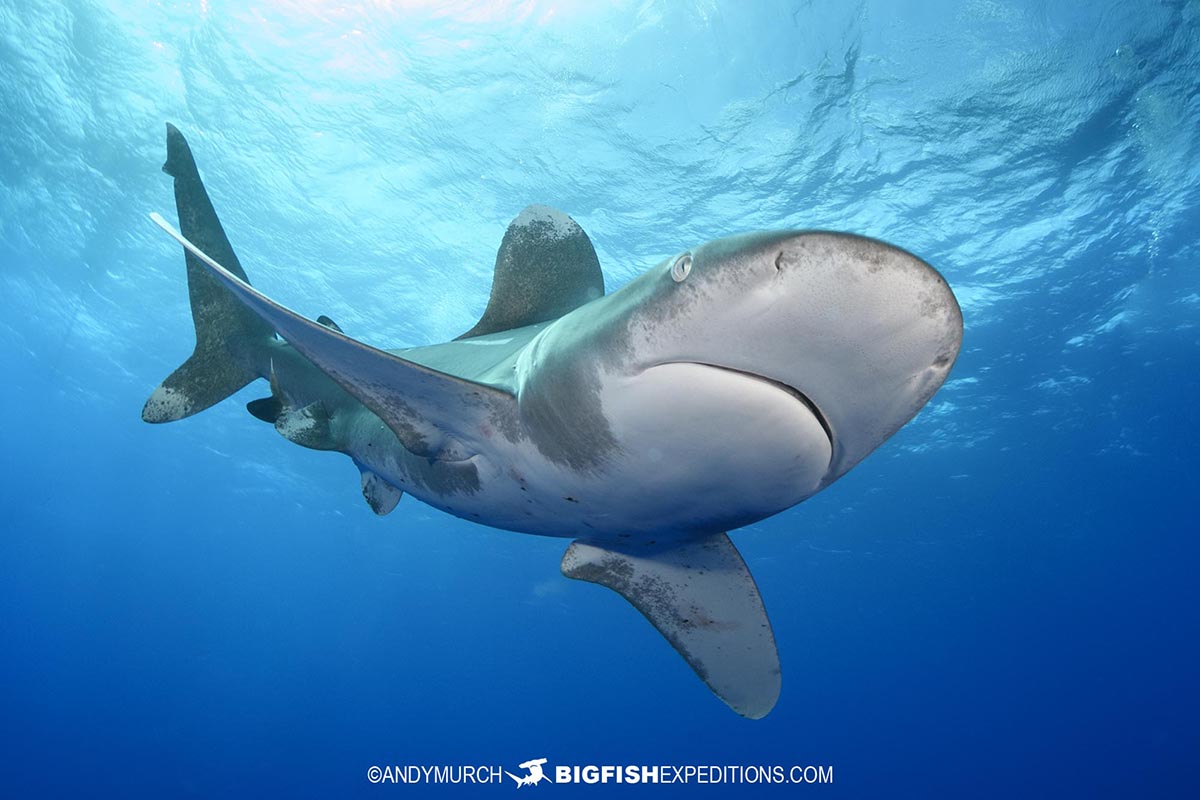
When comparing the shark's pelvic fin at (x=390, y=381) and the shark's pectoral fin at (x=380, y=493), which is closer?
the shark's pelvic fin at (x=390, y=381)

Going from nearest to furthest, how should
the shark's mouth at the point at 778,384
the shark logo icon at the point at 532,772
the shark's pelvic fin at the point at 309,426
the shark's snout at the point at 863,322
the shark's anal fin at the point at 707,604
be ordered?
the shark's snout at the point at 863,322, the shark's mouth at the point at 778,384, the shark's anal fin at the point at 707,604, the shark's pelvic fin at the point at 309,426, the shark logo icon at the point at 532,772

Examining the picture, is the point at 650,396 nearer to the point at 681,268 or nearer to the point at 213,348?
the point at 681,268

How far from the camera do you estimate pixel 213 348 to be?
545cm

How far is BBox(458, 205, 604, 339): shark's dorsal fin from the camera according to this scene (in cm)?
481

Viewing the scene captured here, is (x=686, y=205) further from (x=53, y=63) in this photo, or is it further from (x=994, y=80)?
(x=53, y=63)

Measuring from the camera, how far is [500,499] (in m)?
3.44

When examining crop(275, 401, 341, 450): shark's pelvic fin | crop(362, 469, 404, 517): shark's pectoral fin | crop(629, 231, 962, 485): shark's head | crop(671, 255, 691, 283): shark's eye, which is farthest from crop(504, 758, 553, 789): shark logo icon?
crop(671, 255, 691, 283): shark's eye

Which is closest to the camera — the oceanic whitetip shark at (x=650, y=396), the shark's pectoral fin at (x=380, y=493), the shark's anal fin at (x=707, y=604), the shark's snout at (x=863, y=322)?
the shark's snout at (x=863, y=322)

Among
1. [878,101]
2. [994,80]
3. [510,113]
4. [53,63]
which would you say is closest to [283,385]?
[510,113]

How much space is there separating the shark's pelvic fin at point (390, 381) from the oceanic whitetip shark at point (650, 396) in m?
0.01

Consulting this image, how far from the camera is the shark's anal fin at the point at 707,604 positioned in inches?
153

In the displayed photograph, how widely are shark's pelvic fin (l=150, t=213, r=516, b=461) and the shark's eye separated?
1.22 metres

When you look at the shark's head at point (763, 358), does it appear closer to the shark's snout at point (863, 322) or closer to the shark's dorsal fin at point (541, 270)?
the shark's snout at point (863, 322)

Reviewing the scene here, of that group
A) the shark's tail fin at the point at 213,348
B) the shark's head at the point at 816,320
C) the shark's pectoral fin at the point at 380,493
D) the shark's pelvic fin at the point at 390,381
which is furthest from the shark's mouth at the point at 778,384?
the shark's tail fin at the point at 213,348
